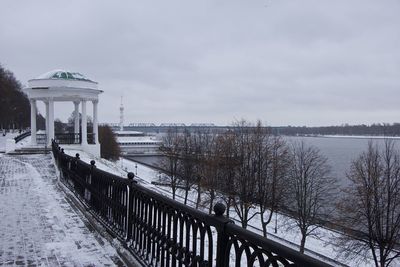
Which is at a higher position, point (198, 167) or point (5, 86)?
point (5, 86)

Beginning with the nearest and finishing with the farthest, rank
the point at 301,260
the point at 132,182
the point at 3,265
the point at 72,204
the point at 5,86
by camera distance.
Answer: the point at 301,260 < the point at 3,265 < the point at 132,182 < the point at 72,204 < the point at 5,86

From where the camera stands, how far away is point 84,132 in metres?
32.9

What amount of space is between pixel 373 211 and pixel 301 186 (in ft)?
27.6

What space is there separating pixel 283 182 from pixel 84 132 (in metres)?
15.9

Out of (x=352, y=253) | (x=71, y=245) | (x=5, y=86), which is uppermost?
(x=5, y=86)

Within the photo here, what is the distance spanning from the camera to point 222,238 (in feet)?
11.3

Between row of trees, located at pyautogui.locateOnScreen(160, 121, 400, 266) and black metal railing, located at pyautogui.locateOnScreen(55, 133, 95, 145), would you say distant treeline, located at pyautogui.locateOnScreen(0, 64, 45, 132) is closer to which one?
black metal railing, located at pyautogui.locateOnScreen(55, 133, 95, 145)

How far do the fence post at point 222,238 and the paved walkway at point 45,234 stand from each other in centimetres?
268

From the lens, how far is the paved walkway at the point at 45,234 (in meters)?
5.84

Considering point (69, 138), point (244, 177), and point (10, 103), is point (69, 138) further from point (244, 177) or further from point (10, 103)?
point (10, 103)

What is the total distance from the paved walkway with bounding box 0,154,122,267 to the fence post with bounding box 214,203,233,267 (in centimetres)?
268

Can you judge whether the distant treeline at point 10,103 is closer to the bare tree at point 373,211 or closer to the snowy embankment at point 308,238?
the snowy embankment at point 308,238

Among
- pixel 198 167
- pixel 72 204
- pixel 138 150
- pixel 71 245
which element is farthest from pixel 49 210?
pixel 138 150

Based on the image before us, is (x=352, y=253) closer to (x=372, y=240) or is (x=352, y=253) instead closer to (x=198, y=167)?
(x=372, y=240)
